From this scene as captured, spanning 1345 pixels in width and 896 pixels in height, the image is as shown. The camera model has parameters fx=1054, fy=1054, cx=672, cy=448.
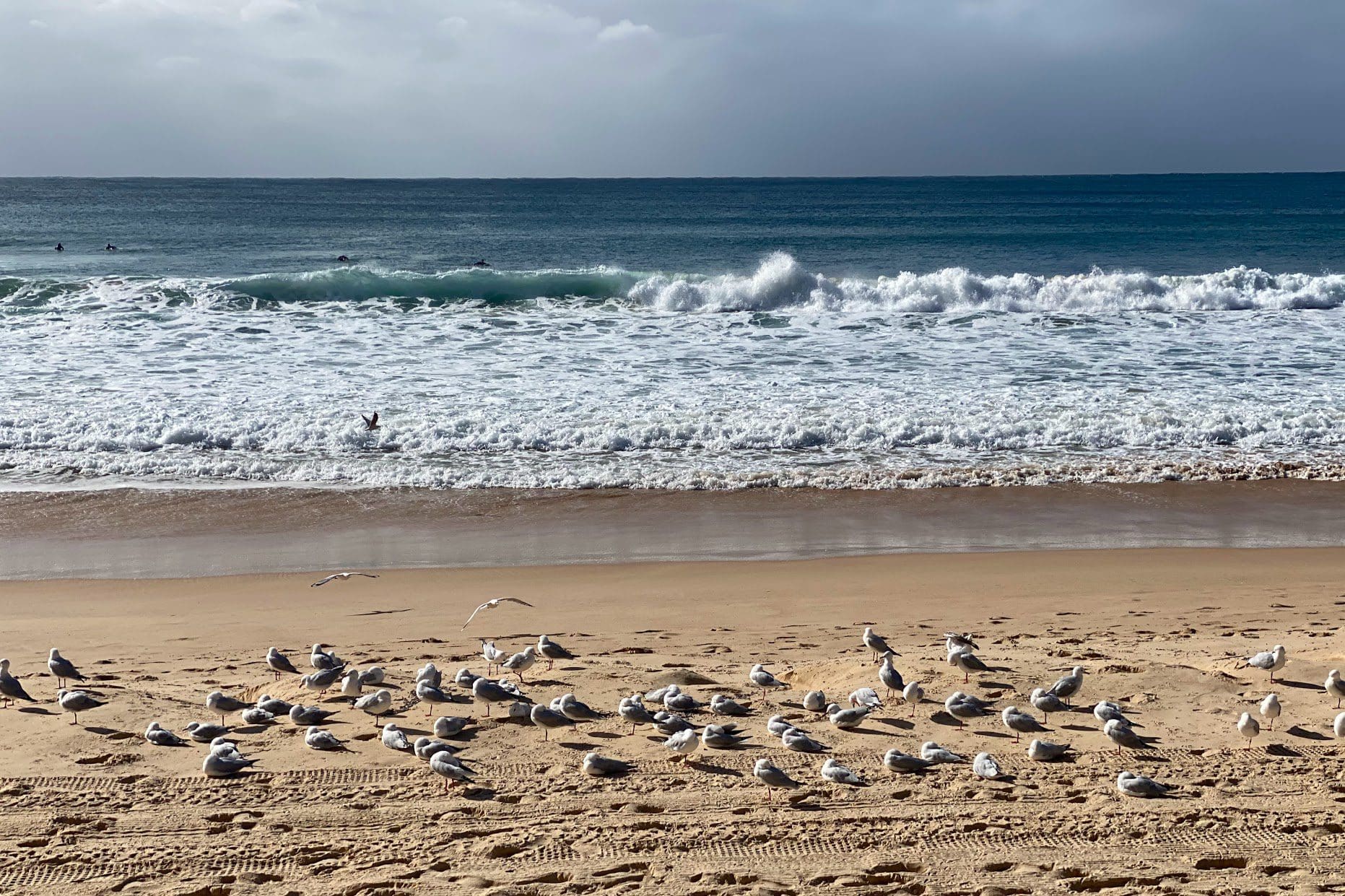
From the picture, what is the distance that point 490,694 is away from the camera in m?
6.15

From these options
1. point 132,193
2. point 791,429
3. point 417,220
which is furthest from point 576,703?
point 132,193

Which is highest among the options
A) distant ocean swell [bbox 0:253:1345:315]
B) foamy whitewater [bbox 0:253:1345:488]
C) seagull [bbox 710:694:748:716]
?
distant ocean swell [bbox 0:253:1345:315]

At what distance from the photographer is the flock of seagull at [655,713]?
5336 millimetres

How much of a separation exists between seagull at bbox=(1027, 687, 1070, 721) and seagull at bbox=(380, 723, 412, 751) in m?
3.51

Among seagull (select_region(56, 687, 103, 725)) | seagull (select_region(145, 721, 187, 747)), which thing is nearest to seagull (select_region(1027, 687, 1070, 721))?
seagull (select_region(145, 721, 187, 747))

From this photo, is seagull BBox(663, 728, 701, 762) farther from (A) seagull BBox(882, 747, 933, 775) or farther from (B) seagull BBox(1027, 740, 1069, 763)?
(B) seagull BBox(1027, 740, 1069, 763)

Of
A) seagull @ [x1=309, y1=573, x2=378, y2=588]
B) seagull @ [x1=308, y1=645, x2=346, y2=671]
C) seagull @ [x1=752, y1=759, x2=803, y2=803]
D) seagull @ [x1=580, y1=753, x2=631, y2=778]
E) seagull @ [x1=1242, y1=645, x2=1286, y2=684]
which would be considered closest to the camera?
seagull @ [x1=752, y1=759, x2=803, y2=803]

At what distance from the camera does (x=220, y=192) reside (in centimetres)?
9294

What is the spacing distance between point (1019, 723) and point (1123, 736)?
519 millimetres

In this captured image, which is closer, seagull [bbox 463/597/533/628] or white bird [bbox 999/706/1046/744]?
white bird [bbox 999/706/1046/744]

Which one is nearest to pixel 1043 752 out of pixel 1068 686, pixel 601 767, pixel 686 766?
pixel 1068 686

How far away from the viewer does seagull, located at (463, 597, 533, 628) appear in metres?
7.84

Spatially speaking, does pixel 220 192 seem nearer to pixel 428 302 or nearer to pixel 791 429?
pixel 428 302

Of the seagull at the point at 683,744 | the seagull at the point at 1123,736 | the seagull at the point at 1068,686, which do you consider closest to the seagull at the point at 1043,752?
the seagull at the point at 1123,736
